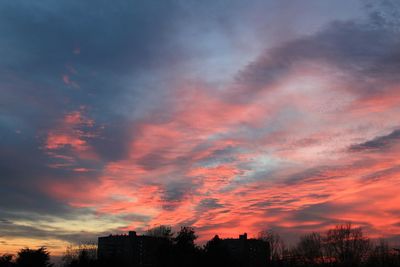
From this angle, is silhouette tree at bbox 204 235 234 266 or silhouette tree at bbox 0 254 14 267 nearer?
silhouette tree at bbox 0 254 14 267

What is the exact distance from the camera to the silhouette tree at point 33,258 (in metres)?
50.4

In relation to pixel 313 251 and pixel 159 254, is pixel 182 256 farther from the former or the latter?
pixel 313 251

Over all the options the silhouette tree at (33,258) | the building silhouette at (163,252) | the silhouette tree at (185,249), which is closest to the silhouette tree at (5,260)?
the silhouette tree at (33,258)

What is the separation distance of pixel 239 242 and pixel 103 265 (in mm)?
124101

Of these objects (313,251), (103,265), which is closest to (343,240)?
(313,251)

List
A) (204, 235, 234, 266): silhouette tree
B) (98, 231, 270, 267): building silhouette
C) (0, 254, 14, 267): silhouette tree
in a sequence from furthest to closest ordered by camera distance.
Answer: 1. (98, 231, 270, 267): building silhouette
2. (204, 235, 234, 266): silhouette tree
3. (0, 254, 14, 267): silhouette tree

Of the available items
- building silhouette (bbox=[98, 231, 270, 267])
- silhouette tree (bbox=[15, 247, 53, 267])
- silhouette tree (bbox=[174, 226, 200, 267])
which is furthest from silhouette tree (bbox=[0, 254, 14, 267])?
silhouette tree (bbox=[174, 226, 200, 267])

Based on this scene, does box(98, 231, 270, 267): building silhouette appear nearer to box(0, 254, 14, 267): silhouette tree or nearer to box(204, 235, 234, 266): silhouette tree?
box(204, 235, 234, 266): silhouette tree

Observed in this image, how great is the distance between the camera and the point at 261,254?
129 meters

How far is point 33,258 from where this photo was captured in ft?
166

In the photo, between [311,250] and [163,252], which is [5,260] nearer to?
[163,252]

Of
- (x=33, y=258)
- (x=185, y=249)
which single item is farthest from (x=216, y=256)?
(x=33, y=258)

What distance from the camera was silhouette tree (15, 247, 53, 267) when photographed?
1984 inches

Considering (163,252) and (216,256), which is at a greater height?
(163,252)
